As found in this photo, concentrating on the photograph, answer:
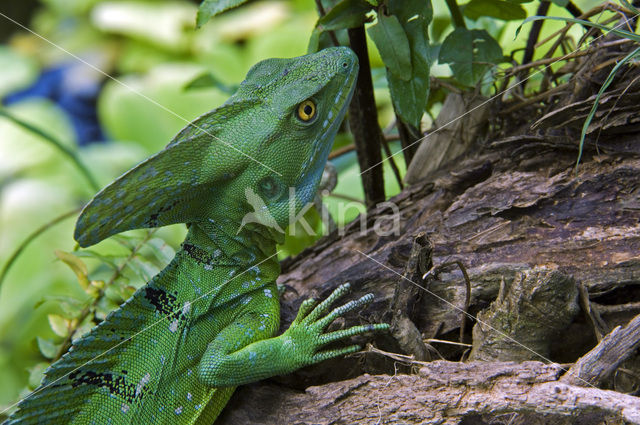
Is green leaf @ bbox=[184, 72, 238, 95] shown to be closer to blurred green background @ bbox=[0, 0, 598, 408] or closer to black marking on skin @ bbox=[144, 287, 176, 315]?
blurred green background @ bbox=[0, 0, 598, 408]

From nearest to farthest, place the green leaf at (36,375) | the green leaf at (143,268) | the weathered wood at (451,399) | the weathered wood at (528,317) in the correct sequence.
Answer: the weathered wood at (451,399), the weathered wood at (528,317), the green leaf at (36,375), the green leaf at (143,268)

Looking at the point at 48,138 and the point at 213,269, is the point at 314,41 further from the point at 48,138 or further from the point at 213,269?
the point at 48,138

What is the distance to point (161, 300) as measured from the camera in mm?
2613

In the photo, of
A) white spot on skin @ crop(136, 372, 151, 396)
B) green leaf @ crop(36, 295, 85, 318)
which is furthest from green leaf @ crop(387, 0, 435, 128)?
green leaf @ crop(36, 295, 85, 318)

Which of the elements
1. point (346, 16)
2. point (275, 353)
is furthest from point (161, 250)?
point (346, 16)

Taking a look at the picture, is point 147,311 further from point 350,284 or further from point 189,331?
point 350,284

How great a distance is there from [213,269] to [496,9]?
1912 mm

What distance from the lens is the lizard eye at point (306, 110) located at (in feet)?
8.63

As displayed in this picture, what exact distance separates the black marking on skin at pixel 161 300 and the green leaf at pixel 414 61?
53.5 inches

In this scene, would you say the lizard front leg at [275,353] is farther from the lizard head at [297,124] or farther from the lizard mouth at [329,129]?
the lizard mouth at [329,129]

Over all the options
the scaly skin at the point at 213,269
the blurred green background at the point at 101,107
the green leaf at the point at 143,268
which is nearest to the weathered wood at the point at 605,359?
the scaly skin at the point at 213,269

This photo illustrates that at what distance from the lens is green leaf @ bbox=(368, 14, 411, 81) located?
2.54 m

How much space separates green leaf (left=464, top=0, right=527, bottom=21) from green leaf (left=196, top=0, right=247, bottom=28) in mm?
1172

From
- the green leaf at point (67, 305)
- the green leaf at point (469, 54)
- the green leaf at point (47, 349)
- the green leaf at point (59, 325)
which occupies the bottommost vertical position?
the green leaf at point (47, 349)
